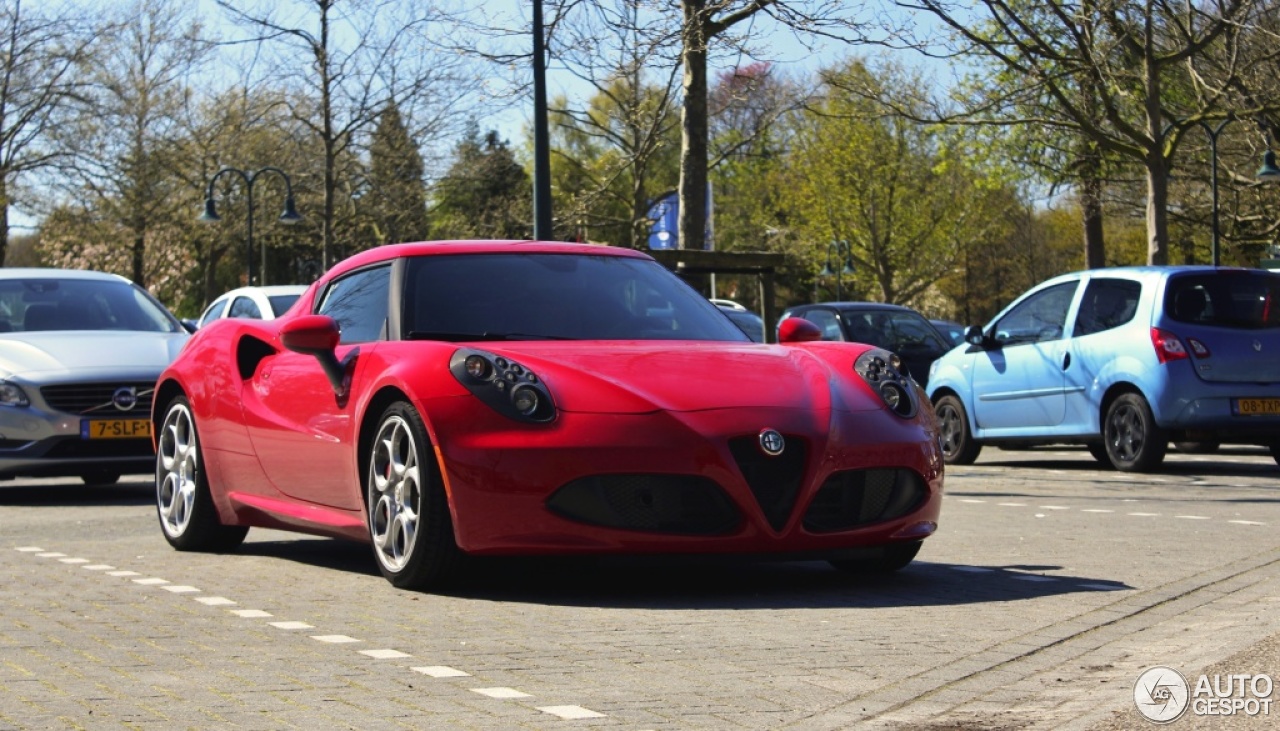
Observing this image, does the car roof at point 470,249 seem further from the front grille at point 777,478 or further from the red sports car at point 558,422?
the front grille at point 777,478

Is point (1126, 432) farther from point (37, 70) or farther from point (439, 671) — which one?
point (37, 70)

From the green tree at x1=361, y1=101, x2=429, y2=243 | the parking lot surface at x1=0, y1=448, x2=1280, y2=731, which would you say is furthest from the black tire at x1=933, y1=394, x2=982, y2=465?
the green tree at x1=361, y1=101, x2=429, y2=243

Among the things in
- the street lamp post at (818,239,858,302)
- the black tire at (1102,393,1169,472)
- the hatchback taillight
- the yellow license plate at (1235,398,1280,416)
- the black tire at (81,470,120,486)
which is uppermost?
the street lamp post at (818,239,858,302)

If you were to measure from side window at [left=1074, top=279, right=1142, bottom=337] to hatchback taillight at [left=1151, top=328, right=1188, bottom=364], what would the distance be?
419 mm

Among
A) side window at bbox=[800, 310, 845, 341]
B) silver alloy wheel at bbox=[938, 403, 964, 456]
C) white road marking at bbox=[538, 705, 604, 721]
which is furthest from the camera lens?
side window at bbox=[800, 310, 845, 341]

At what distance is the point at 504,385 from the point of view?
6656 mm

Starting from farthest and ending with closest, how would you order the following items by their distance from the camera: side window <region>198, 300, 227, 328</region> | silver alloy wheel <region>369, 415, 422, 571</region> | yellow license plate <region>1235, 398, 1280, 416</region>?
side window <region>198, 300, 227, 328</region>
yellow license plate <region>1235, 398, 1280, 416</region>
silver alloy wheel <region>369, 415, 422, 571</region>

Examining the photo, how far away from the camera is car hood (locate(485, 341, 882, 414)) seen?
260 inches

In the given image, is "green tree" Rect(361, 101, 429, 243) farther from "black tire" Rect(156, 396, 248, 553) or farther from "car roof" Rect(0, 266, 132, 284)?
"black tire" Rect(156, 396, 248, 553)

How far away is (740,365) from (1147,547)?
267 cm

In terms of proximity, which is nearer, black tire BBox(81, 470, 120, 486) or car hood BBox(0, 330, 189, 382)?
car hood BBox(0, 330, 189, 382)

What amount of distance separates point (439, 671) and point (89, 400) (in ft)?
25.3

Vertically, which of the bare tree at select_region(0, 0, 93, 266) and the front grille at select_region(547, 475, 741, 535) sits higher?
the bare tree at select_region(0, 0, 93, 266)

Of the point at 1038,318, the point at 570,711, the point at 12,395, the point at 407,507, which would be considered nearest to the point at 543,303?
the point at 407,507
